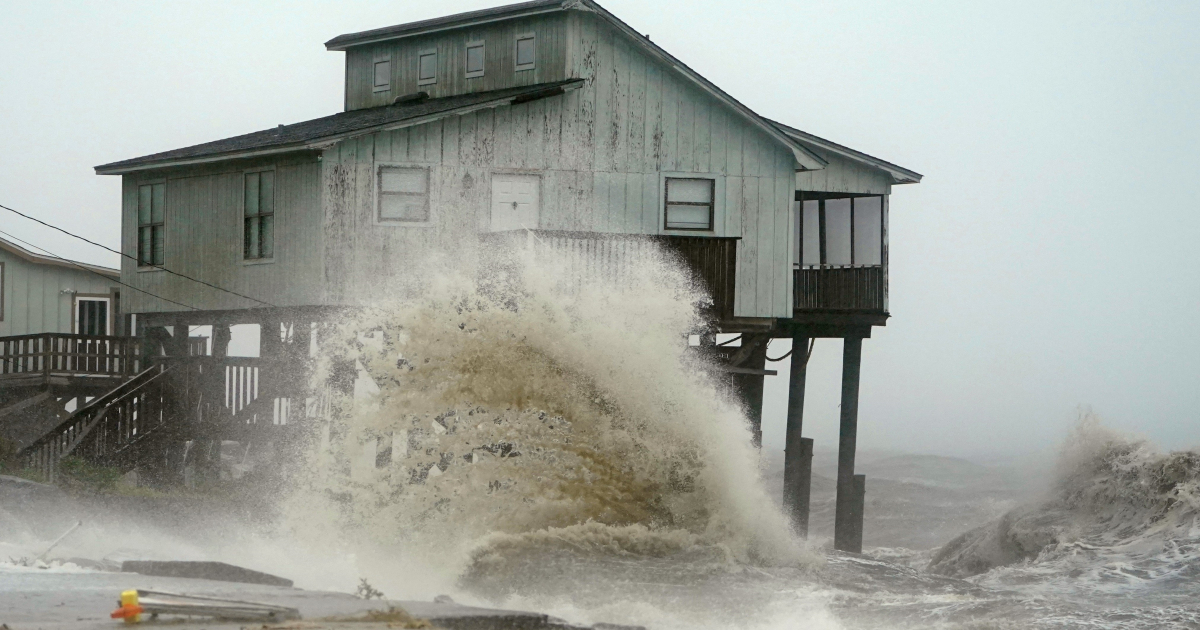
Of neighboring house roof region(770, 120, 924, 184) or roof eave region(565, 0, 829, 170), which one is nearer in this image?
roof eave region(565, 0, 829, 170)

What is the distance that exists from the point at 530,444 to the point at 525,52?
989 cm

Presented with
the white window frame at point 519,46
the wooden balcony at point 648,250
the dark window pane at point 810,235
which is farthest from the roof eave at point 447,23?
the dark window pane at point 810,235

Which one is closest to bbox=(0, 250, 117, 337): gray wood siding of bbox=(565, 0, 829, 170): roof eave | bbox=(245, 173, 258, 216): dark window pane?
bbox=(245, 173, 258, 216): dark window pane

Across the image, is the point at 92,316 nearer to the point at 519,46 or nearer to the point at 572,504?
the point at 519,46

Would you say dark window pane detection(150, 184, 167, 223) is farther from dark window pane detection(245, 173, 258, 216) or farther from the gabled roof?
the gabled roof

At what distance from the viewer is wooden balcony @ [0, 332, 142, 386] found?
28128mm

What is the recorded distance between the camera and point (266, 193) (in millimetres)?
24781

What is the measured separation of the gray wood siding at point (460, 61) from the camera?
1024 inches

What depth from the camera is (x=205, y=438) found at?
1030 inches

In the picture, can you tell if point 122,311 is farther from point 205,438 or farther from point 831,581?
point 831,581

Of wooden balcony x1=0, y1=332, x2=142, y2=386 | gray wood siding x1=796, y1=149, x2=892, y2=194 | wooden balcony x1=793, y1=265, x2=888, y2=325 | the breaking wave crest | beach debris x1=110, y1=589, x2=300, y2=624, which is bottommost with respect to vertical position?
the breaking wave crest

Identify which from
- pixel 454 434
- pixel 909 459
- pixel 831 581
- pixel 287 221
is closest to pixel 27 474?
pixel 287 221

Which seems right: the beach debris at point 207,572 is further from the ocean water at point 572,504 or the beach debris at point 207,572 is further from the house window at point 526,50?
the house window at point 526,50

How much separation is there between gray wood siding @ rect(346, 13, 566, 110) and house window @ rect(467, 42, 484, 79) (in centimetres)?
9
